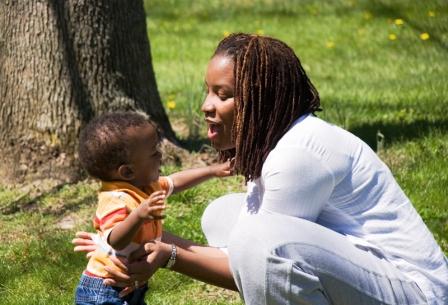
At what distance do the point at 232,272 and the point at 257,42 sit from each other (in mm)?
762

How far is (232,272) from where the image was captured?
3312mm

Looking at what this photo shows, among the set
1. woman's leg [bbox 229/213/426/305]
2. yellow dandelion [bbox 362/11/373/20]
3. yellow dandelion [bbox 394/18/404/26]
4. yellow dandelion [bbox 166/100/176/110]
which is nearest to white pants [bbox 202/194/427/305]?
woman's leg [bbox 229/213/426/305]

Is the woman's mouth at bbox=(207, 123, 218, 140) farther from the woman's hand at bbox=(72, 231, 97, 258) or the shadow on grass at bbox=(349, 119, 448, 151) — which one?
the shadow on grass at bbox=(349, 119, 448, 151)

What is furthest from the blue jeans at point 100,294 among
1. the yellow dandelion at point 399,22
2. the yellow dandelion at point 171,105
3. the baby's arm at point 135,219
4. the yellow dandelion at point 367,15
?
the yellow dandelion at point 367,15

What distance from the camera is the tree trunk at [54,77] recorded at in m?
5.50

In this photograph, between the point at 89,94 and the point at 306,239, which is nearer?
the point at 306,239

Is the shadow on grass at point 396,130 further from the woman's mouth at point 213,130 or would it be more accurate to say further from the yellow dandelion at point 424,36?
the woman's mouth at point 213,130

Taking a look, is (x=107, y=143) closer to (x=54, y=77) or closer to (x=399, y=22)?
(x=54, y=77)

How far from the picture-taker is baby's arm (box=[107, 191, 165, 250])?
3.24 meters

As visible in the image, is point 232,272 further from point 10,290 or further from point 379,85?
point 379,85

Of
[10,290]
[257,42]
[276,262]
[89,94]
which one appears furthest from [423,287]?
[89,94]

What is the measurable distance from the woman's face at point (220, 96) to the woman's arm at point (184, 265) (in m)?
0.41

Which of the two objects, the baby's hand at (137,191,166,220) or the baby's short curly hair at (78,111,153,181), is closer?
the baby's hand at (137,191,166,220)

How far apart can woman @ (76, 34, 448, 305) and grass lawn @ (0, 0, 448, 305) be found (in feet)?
3.31
